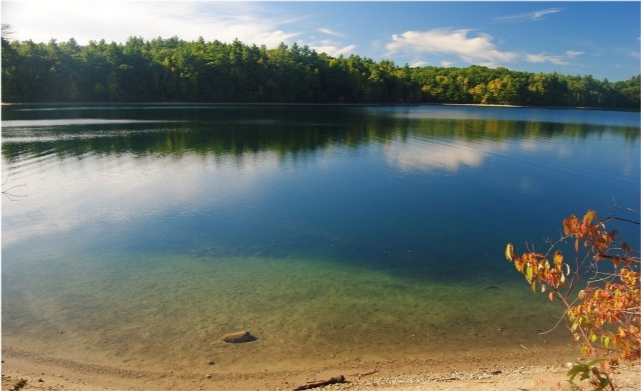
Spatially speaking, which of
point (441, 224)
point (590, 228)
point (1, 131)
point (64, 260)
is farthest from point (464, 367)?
point (1, 131)

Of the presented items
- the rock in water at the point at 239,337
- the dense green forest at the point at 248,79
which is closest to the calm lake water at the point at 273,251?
the rock in water at the point at 239,337

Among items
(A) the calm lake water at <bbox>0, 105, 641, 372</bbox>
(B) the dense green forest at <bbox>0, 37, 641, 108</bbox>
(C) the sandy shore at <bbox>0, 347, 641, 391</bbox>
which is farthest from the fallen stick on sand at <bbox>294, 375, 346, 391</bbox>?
(B) the dense green forest at <bbox>0, 37, 641, 108</bbox>

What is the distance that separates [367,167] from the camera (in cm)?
3259

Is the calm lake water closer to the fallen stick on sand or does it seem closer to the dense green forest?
the fallen stick on sand

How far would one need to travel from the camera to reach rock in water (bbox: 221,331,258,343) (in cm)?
1003

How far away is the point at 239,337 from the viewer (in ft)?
33.1

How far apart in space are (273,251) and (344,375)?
24.1 feet

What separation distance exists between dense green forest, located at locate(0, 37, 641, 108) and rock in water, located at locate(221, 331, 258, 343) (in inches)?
2927

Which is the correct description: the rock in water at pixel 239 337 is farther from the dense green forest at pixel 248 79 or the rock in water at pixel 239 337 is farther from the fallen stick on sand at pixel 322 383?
the dense green forest at pixel 248 79

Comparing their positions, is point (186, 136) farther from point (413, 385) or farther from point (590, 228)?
point (590, 228)

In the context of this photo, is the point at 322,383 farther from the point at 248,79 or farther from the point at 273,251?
the point at 248,79

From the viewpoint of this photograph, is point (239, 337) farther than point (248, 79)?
No

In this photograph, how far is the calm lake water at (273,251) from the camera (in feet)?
33.7

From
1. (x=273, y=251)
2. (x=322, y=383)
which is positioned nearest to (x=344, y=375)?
(x=322, y=383)
